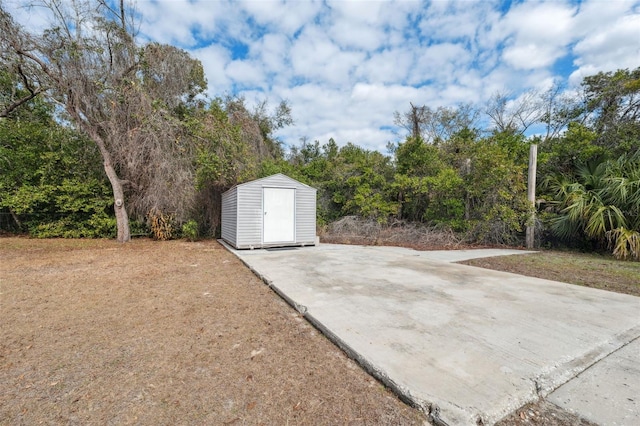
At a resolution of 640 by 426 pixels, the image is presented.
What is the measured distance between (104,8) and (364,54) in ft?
24.6

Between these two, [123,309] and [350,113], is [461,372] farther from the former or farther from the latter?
[350,113]

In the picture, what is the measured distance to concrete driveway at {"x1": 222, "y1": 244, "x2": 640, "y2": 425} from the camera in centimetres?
152

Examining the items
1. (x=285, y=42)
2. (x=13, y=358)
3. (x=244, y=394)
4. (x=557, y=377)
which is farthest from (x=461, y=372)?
(x=285, y=42)

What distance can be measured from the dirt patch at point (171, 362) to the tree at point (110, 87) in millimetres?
4638

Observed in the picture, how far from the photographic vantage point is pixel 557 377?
171 centimetres

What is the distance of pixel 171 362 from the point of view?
1.94m

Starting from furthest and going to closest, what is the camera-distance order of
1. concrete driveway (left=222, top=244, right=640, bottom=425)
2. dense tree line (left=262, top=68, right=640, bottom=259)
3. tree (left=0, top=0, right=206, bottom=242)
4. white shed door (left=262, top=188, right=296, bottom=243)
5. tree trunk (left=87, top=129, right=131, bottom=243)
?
tree trunk (left=87, top=129, right=131, bottom=243) < white shed door (left=262, top=188, right=296, bottom=243) < tree (left=0, top=0, right=206, bottom=242) < dense tree line (left=262, top=68, right=640, bottom=259) < concrete driveway (left=222, top=244, right=640, bottom=425)

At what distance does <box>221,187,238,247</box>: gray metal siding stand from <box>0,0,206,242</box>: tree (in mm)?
1307

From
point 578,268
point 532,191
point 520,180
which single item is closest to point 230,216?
point 578,268

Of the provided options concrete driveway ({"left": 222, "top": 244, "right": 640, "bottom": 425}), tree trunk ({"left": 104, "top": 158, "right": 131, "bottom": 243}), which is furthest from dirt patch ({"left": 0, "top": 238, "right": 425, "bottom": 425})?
tree trunk ({"left": 104, "top": 158, "right": 131, "bottom": 243})

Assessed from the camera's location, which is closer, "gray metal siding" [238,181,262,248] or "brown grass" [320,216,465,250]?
"gray metal siding" [238,181,262,248]

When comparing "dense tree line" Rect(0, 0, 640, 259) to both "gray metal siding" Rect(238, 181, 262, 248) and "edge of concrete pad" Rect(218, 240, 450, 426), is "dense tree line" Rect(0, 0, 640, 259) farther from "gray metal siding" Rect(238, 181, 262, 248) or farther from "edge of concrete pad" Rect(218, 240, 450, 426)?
"edge of concrete pad" Rect(218, 240, 450, 426)

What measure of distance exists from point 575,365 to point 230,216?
7287 millimetres

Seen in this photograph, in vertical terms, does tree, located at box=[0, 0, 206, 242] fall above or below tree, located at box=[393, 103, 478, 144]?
below
